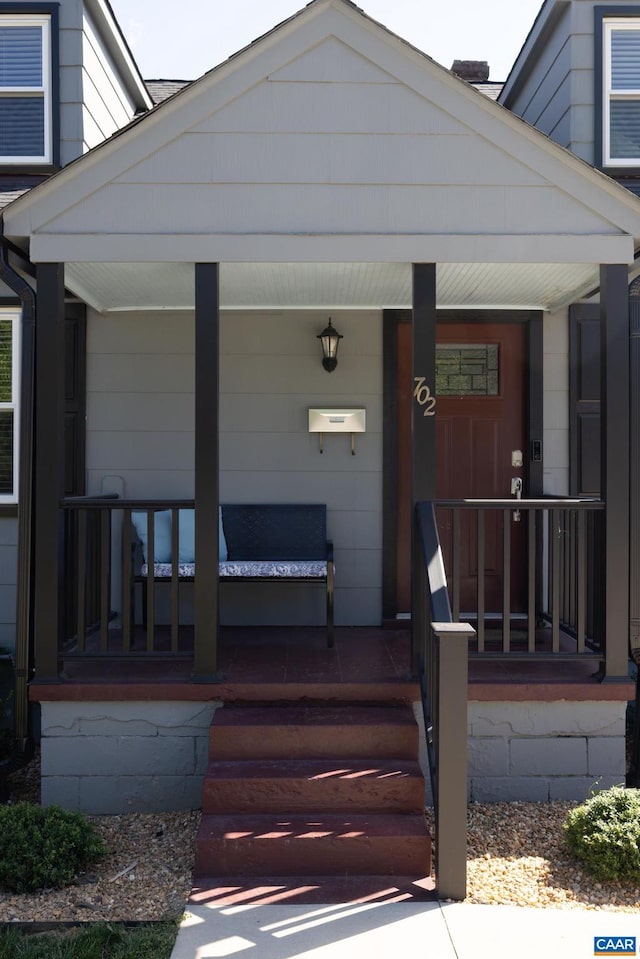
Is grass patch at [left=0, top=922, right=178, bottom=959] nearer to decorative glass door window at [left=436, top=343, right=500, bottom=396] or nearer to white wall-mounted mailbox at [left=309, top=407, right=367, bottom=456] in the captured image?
white wall-mounted mailbox at [left=309, top=407, right=367, bottom=456]

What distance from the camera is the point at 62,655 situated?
4.06m

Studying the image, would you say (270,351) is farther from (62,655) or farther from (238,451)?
(62,655)

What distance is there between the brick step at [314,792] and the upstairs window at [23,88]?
401 cm

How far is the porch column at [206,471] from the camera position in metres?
4.03

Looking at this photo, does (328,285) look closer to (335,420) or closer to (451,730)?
(335,420)

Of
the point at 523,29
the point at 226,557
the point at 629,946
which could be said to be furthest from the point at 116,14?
the point at 629,946

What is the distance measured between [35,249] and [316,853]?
306 centimetres

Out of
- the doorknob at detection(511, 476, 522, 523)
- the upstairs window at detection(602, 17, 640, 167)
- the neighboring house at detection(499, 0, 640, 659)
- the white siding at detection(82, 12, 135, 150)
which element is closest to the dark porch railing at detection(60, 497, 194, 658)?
the doorknob at detection(511, 476, 522, 523)

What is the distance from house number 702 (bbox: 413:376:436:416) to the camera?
13.4ft

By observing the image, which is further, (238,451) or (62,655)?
(238,451)

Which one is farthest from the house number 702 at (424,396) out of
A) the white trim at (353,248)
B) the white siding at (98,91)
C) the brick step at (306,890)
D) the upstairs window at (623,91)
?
the white siding at (98,91)

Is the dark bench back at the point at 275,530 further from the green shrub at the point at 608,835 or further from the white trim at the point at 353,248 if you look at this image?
the green shrub at the point at 608,835

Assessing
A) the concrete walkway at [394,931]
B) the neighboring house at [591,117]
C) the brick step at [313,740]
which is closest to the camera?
the concrete walkway at [394,931]

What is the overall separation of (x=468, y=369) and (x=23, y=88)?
3378mm
